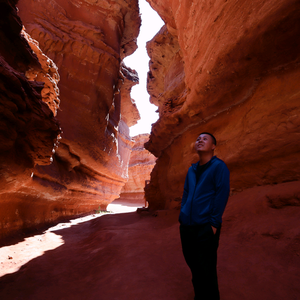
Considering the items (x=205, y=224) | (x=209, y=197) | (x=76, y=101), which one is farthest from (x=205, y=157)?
(x=76, y=101)

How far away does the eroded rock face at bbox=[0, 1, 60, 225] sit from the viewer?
8.80 ft

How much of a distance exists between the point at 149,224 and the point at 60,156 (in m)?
4.80

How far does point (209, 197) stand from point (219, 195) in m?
0.10

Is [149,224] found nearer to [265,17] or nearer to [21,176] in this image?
[21,176]

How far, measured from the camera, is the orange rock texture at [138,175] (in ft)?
86.8

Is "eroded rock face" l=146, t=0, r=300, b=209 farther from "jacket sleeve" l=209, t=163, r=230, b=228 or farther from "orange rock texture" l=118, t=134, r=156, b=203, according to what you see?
"orange rock texture" l=118, t=134, r=156, b=203

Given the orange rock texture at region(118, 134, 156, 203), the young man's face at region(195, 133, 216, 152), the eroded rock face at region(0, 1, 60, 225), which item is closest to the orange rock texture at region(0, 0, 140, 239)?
the eroded rock face at region(0, 1, 60, 225)

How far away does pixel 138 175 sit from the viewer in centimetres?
2680

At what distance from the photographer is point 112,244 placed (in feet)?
12.1

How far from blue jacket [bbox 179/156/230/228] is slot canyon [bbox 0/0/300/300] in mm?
838

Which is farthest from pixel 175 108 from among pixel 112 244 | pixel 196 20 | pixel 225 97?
pixel 112 244

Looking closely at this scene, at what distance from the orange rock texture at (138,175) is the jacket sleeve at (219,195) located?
2462 cm

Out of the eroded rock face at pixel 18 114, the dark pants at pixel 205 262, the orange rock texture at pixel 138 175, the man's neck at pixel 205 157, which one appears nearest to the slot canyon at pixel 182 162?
the eroded rock face at pixel 18 114

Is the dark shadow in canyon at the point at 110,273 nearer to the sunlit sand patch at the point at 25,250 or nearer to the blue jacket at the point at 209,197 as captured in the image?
the sunlit sand patch at the point at 25,250
